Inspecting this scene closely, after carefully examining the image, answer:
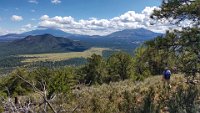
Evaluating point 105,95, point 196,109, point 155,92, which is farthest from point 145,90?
point 196,109

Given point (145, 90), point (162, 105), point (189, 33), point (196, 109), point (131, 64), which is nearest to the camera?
point (196, 109)

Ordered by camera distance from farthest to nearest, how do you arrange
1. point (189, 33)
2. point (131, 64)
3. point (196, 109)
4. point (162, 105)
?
point (131, 64), point (189, 33), point (162, 105), point (196, 109)

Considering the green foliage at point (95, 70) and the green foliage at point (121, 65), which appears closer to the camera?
the green foliage at point (121, 65)

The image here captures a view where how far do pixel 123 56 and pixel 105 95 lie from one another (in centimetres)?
6249

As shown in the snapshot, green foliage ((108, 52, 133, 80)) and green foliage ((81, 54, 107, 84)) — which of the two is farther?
green foliage ((81, 54, 107, 84))

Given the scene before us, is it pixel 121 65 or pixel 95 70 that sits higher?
pixel 121 65

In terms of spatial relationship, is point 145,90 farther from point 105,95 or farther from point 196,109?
point 196,109

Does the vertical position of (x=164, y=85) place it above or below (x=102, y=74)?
above

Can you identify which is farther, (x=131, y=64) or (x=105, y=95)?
(x=131, y=64)

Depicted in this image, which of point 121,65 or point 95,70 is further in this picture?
point 95,70

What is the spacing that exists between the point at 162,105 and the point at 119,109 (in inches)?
73.8

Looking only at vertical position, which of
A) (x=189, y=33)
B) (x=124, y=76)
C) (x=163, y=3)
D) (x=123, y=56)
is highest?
(x=163, y=3)

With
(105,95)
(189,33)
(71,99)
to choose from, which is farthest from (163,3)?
(71,99)

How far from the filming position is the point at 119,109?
46.3 feet
